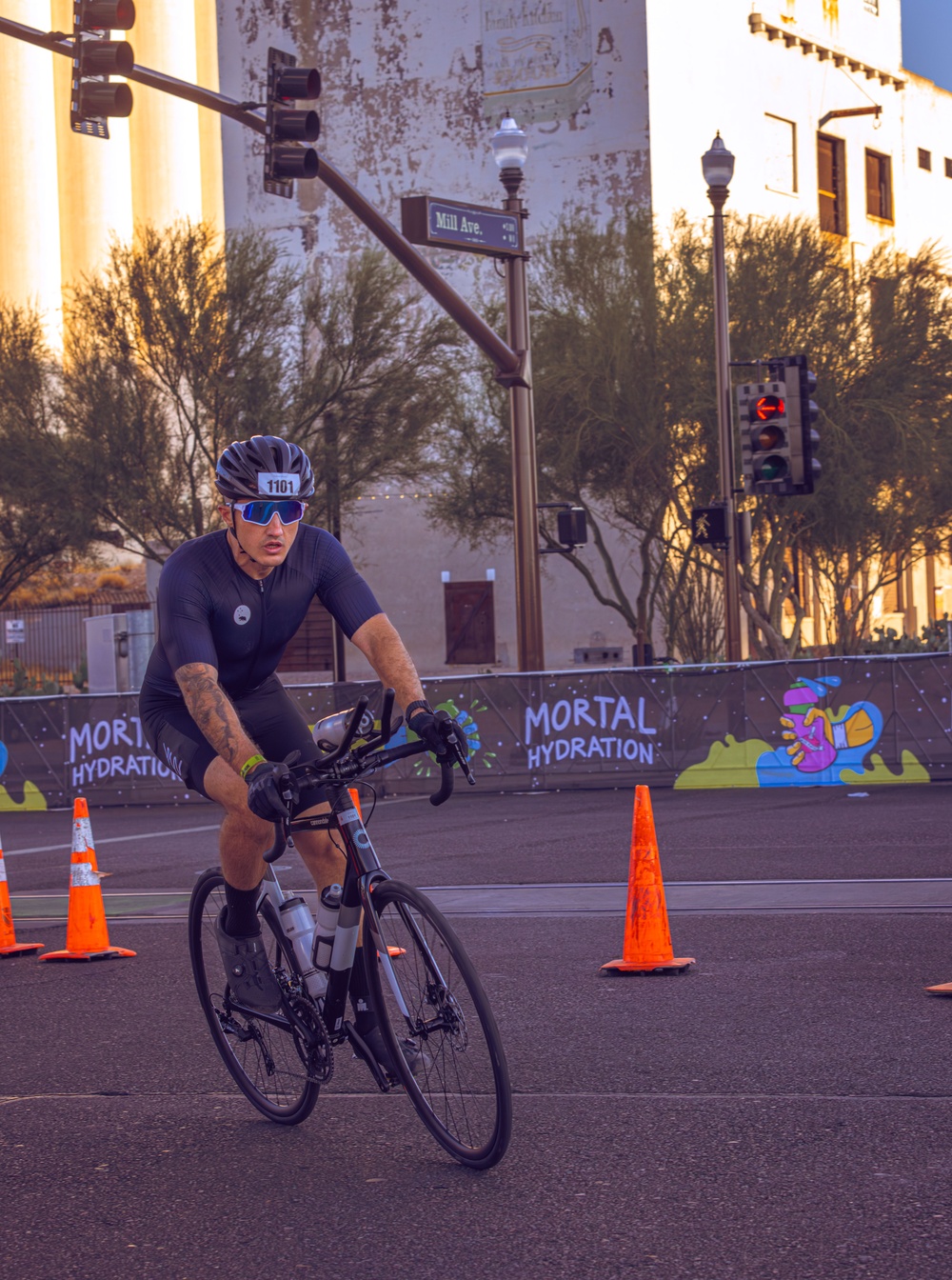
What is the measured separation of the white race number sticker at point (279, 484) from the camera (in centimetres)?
498

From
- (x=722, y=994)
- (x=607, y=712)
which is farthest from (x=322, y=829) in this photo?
(x=607, y=712)

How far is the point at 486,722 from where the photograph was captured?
18844 mm

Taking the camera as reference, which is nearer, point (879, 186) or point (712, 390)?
point (712, 390)

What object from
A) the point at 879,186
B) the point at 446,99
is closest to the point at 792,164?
the point at 879,186

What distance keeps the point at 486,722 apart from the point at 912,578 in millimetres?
28116

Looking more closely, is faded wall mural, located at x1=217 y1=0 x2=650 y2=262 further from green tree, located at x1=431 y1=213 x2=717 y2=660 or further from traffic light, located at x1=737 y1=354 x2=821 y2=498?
traffic light, located at x1=737 y1=354 x2=821 y2=498

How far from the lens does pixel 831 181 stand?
41406 millimetres

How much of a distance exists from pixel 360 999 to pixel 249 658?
3.45 ft

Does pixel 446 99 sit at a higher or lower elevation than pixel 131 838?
higher

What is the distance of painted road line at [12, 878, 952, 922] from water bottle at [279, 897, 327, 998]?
4526 millimetres

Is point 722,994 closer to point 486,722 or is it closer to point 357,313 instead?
point 486,722

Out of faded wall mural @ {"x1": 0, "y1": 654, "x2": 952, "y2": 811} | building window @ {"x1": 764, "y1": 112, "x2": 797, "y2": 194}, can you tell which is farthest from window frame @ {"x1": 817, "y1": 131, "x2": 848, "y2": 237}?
faded wall mural @ {"x1": 0, "y1": 654, "x2": 952, "y2": 811}

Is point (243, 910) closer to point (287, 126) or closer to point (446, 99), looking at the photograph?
point (287, 126)

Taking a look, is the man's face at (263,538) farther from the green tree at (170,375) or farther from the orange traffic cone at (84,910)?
the green tree at (170,375)
